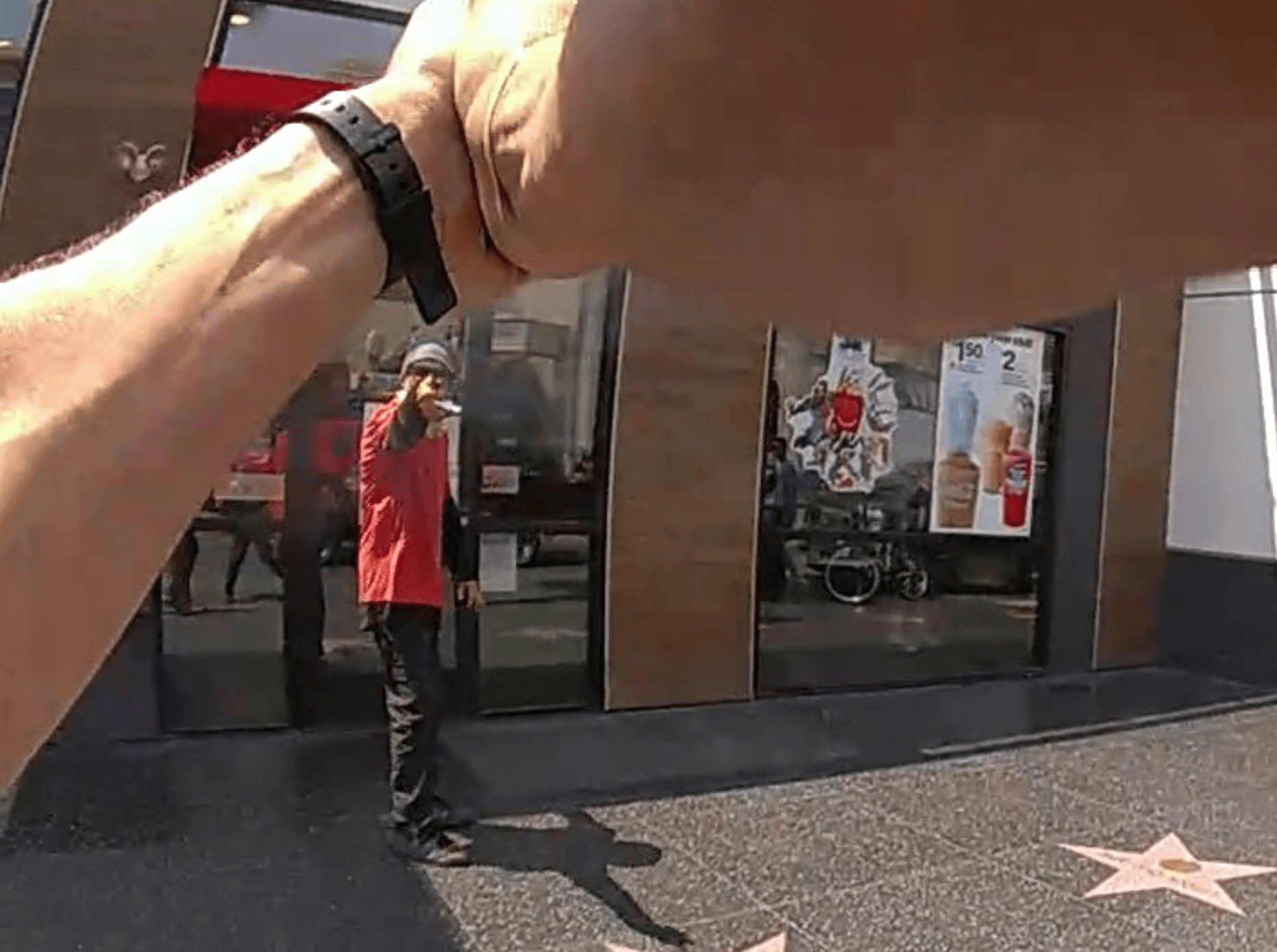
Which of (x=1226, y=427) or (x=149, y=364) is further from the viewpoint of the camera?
(x=1226, y=427)

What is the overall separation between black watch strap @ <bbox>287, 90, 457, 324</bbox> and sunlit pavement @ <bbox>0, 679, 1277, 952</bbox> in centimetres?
385

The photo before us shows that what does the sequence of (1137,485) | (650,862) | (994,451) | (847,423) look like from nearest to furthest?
1. (650,862)
2. (847,423)
3. (994,451)
4. (1137,485)

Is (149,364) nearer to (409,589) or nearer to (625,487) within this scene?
(409,589)

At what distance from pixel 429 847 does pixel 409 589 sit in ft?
3.60

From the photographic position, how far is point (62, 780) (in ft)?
20.6

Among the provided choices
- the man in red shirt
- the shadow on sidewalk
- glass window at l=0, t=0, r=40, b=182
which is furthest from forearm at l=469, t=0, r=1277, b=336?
glass window at l=0, t=0, r=40, b=182

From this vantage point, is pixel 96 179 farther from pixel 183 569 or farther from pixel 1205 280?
pixel 1205 280

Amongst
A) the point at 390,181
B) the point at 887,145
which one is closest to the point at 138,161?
the point at 390,181

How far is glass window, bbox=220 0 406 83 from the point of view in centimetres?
704

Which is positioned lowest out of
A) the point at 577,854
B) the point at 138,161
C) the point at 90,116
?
the point at 577,854

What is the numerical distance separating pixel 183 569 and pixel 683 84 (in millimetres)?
6220

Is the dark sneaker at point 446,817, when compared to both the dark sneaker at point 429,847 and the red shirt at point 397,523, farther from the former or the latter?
the red shirt at point 397,523

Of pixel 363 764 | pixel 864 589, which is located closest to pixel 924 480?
pixel 864 589

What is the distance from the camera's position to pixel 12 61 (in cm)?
648
